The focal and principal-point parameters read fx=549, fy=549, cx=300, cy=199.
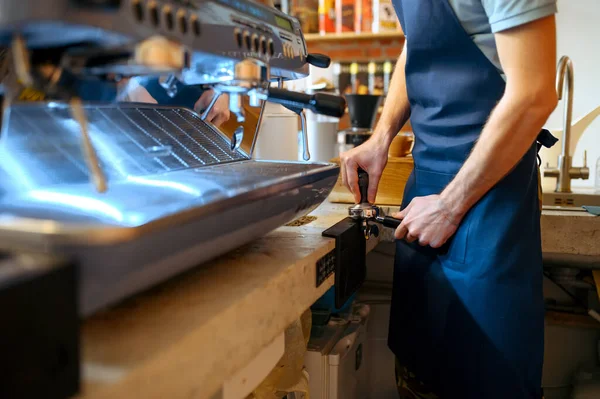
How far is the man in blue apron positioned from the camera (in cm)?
83

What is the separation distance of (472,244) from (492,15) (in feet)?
1.19

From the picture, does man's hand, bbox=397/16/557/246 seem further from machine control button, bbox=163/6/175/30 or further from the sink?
the sink

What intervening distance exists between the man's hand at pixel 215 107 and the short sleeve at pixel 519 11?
1.78 feet

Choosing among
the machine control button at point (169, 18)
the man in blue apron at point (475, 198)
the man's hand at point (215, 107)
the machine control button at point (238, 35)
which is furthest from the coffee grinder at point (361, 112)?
the machine control button at point (169, 18)

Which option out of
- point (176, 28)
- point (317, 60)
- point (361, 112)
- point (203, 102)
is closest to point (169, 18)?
point (176, 28)

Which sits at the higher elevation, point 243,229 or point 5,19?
→ point 5,19

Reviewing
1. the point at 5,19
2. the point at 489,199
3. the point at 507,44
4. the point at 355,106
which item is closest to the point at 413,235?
the point at 489,199

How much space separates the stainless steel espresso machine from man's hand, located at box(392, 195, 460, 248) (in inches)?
6.9

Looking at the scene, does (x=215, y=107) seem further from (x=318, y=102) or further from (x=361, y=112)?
(x=361, y=112)

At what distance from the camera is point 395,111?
117 centimetres

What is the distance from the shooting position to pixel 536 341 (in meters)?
0.94

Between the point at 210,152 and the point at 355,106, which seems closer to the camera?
the point at 210,152

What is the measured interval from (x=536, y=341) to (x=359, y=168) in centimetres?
47

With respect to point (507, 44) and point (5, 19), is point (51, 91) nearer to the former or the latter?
point (5, 19)
